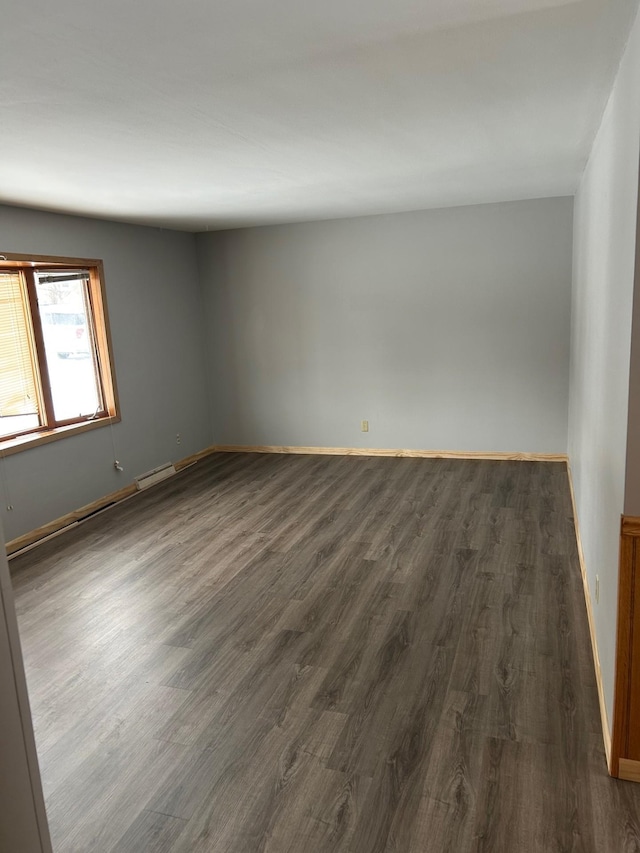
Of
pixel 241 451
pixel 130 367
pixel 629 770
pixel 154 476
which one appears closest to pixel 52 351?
pixel 130 367

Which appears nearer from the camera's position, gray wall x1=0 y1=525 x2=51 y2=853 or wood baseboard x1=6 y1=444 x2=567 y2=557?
gray wall x1=0 y1=525 x2=51 y2=853

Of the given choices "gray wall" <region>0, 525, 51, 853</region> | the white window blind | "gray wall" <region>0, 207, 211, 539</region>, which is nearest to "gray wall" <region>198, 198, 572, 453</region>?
"gray wall" <region>0, 207, 211, 539</region>

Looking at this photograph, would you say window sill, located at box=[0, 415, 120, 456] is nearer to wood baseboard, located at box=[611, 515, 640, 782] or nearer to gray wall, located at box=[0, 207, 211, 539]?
gray wall, located at box=[0, 207, 211, 539]

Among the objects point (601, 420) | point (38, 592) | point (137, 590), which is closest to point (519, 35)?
point (601, 420)

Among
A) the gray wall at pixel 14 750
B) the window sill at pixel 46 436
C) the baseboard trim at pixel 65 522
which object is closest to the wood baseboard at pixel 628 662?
the gray wall at pixel 14 750

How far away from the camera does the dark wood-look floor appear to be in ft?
6.67

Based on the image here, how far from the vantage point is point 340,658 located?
2.96 m

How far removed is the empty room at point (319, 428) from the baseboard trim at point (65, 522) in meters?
0.03

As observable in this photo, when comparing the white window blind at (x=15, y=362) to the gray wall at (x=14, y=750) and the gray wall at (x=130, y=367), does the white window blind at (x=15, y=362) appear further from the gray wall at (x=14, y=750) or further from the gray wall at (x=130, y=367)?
the gray wall at (x=14, y=750)

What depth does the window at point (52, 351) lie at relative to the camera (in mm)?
4648

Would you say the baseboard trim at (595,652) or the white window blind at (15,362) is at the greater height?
the white window blind at (15,362)

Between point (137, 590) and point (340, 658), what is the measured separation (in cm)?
147

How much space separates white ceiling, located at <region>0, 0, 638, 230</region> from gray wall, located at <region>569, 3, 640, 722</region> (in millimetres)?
204

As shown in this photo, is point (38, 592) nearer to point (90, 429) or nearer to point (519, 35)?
point (90, 429)
